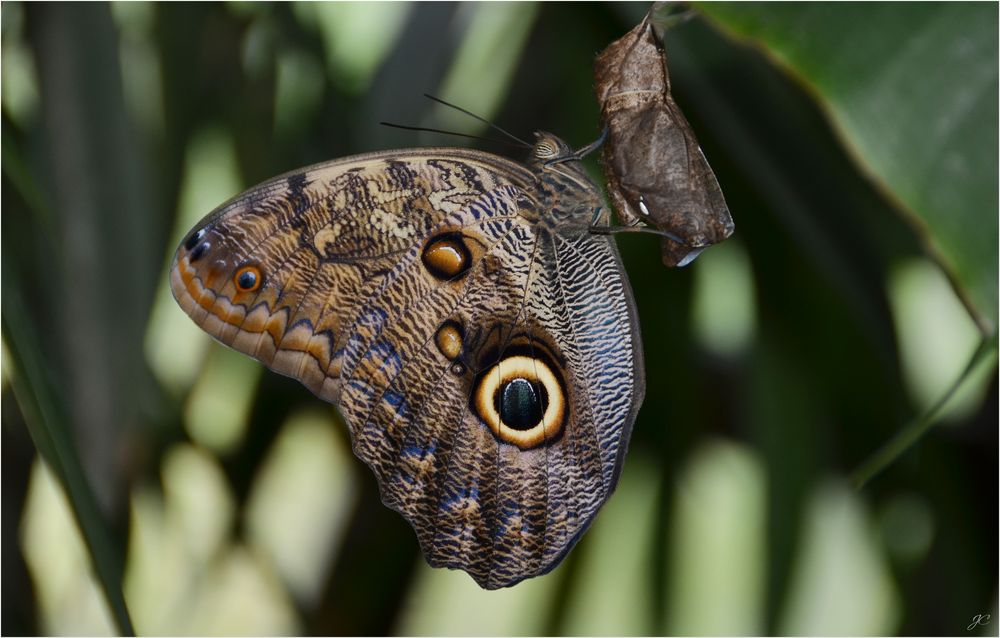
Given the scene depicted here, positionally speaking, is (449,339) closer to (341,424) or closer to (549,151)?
(549,151)

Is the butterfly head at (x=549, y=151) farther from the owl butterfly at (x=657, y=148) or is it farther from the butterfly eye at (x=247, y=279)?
the butterfly eye at (x=247, y=279)

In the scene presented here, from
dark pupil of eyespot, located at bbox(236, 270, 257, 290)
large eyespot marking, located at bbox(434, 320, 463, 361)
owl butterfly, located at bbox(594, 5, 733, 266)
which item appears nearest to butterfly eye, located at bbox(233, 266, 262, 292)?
dark pupil of eyespot, located at bbox(236, 270, 257, 290)

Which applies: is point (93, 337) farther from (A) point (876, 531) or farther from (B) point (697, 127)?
(A) point (876, 531)

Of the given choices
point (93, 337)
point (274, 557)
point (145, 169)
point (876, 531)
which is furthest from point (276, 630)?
point (876, 531)

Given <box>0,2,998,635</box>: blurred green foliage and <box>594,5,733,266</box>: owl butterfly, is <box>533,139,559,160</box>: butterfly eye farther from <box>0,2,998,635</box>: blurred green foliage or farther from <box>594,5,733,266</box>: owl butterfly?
<box>0,2,998,635</box>: blurred green foliage

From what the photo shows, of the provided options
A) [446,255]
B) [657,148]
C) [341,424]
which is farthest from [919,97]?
[341,424]
